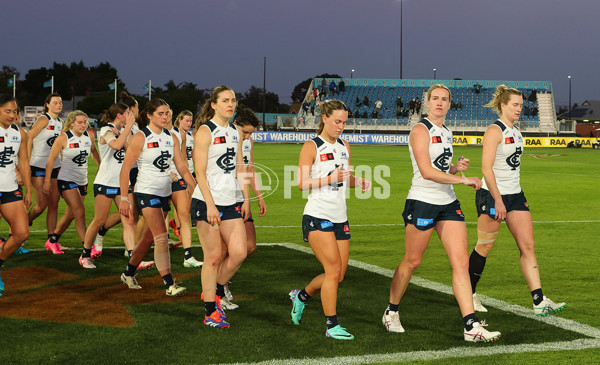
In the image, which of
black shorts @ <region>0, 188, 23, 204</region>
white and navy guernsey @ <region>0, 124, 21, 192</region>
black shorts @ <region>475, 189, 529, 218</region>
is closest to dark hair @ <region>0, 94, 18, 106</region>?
white and navy guernsey @ <region>0, 124, 21, 192</region>

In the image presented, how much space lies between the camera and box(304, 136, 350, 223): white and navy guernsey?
578 centimetres

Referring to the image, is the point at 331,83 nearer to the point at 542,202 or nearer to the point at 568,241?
the point at 542,202

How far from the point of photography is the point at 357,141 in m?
57.2

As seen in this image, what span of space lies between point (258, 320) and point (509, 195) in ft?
8.58

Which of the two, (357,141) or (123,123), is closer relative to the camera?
(123,123)

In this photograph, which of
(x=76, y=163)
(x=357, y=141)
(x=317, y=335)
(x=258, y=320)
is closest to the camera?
(x=317, y=335)

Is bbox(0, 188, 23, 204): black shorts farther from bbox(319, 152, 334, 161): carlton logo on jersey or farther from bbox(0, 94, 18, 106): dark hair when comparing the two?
bbox(319, 152, 334, 161): carlton logo on jersey

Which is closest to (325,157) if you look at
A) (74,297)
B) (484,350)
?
(484,350)

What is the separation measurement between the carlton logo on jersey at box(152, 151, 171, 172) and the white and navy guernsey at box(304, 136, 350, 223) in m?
2.29

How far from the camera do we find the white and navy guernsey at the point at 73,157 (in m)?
9.91

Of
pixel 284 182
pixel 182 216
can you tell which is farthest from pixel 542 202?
pixel 182 216

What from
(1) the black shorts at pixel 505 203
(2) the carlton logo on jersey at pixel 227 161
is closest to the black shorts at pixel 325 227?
(2) the carlton logo on jersey at pixel 227 161

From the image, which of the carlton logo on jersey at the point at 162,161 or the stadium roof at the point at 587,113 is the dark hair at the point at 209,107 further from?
the stadium roof at the point at 587,113

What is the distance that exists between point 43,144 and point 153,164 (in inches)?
157
